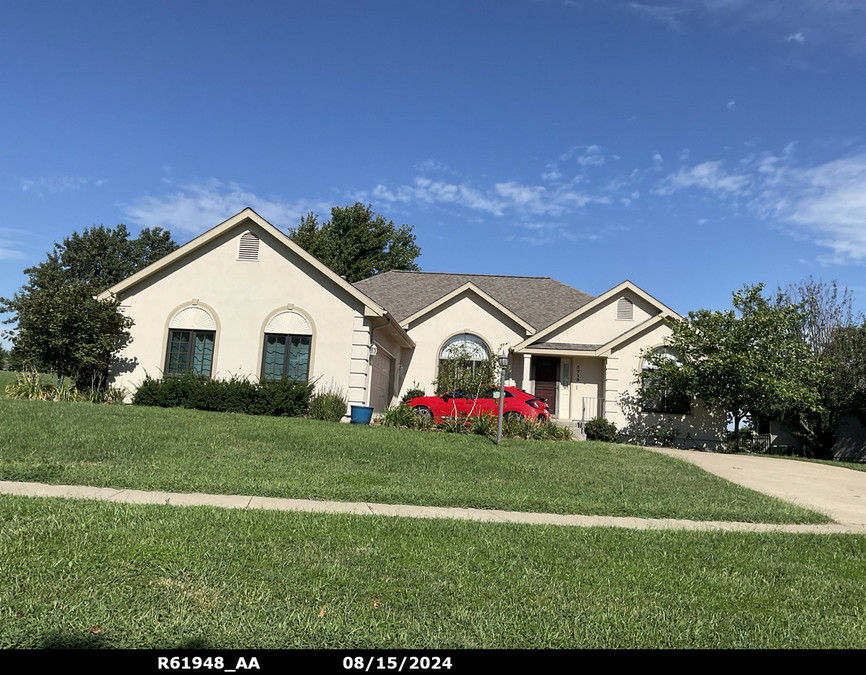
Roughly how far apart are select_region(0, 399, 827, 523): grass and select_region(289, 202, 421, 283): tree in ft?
97.6

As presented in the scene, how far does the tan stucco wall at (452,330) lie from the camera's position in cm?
2417

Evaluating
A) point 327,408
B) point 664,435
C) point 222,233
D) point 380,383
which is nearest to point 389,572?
point 327,408

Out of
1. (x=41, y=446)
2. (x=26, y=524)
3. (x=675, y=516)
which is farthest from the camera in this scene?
(x=41, y=446)

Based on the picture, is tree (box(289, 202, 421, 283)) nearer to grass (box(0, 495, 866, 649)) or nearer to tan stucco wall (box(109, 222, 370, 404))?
tan stucco wall (box(109, 222, 370, 404))

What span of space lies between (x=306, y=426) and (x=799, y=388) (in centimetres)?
1483

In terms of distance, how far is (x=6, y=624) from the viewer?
367cm

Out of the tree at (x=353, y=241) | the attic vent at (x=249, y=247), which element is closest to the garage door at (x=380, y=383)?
the attic vent at (x=249, y=247)

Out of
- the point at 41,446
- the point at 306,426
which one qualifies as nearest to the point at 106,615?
the point at 41,446

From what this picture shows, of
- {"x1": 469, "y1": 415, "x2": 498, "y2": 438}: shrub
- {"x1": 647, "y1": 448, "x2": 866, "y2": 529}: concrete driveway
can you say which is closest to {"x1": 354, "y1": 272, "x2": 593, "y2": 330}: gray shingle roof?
{"x1": 469, "y1": 415, "x2": 498, "y2": 438}: shrub

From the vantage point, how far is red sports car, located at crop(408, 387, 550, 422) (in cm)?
1911

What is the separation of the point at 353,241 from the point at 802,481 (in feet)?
118

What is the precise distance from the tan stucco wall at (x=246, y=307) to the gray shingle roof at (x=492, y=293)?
5.36m

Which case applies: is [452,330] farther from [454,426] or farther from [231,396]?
[231,396]
